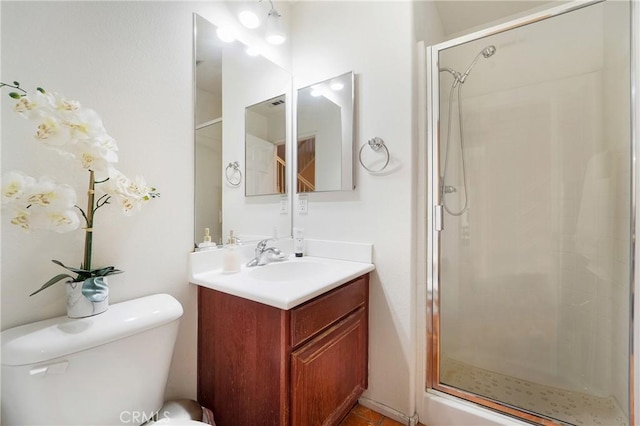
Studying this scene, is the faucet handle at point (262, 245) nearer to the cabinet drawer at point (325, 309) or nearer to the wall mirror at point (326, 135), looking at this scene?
the wall mirror at point (326, 135)

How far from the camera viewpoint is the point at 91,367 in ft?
2.41

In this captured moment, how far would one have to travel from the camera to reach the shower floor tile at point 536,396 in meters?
1.24

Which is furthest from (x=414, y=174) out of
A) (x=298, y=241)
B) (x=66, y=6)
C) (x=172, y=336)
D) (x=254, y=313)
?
(x=66, y=6)

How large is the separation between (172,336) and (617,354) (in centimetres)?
200

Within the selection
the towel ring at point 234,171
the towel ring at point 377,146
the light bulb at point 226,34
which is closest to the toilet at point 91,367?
the towel ring at point 234,171

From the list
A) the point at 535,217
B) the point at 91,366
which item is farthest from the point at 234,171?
the point at 535,217

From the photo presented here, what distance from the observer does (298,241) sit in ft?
5.47

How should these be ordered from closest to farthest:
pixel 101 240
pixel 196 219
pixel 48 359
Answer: pixel 48 359, pixel 101 240, pixel 196 219

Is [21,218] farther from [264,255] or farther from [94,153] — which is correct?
[264,255]

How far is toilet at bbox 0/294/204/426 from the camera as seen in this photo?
66cm

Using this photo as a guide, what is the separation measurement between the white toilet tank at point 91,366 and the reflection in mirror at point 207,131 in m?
0.43

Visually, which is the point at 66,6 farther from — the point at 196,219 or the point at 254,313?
the point at 254,313

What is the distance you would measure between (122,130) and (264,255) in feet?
2.76

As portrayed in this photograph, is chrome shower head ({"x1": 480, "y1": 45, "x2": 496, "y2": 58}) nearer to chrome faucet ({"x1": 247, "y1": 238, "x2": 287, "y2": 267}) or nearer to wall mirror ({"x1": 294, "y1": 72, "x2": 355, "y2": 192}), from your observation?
wall mirror ({"x1": 294, "y1": 72, "x2": 355, "y2": 192})
